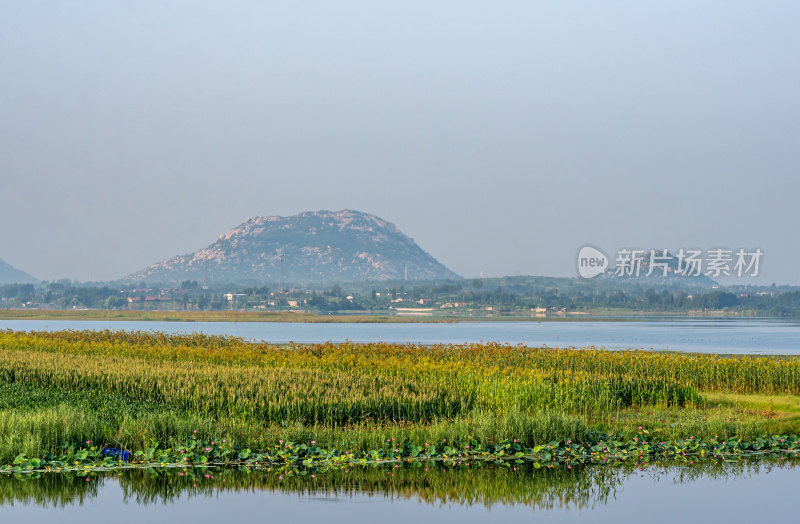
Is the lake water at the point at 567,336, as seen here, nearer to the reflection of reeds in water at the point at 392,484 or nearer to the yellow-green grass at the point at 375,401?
the yellow-green grass at the point at 375,401

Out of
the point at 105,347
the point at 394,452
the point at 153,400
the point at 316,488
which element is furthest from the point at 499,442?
the point at 105,347

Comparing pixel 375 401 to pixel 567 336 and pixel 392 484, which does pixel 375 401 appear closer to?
pixel 392 484

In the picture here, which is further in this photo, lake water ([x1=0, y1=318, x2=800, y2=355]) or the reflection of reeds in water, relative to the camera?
lake water ([x1=0, y1=318, x2=800, y2=355])

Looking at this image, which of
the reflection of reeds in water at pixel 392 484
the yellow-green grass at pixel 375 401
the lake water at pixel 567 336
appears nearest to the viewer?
the reflection of reeds in water at pixel 392 484

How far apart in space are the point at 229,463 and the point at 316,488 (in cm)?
257

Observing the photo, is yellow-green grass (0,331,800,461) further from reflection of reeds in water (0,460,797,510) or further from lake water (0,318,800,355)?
lake water (0,318,800,355)

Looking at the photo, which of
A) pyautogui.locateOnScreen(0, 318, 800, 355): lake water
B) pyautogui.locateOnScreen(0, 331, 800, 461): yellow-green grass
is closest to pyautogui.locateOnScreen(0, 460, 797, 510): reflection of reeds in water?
pyautogui.locateOnScreen(0, 331, 800, 461): yellow-green grass

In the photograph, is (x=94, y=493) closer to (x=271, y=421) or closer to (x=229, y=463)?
(x=229, y=463)

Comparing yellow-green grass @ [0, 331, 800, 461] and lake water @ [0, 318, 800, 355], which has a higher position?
yellow-green grass @ [0, 331, 800, 461]

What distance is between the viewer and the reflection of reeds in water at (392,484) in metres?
14.4

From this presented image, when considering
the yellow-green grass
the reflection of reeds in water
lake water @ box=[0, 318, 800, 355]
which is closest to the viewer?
the reflection of reeds in water

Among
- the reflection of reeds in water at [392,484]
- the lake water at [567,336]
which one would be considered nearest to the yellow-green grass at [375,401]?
the reflection of reeds in water at [392,484]

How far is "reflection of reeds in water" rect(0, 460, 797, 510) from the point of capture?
14.4 m

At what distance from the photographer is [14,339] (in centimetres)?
5034
